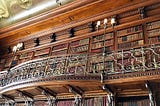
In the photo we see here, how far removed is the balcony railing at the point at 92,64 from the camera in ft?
11.9

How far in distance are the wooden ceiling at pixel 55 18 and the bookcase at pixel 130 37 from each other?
27.4 inches

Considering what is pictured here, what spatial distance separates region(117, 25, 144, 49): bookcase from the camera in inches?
166

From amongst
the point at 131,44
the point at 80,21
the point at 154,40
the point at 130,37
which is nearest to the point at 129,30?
the point at 130,37

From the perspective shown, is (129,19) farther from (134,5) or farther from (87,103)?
(87,103)

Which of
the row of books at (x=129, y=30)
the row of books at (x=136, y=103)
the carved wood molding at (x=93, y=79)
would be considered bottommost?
the row of books at (x=136, y=103)

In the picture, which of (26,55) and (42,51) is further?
(26,55)

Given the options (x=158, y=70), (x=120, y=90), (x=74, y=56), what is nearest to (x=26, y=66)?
(x=74, y=56)

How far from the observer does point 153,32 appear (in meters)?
4.17

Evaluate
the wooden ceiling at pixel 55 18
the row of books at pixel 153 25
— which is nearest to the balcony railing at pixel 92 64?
the row of books at pixel 153 25

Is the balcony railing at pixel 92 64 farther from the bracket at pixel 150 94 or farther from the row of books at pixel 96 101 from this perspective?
the row of books at pixel 96 101

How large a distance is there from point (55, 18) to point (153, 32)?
270cm

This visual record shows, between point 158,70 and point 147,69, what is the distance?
18 centimetres

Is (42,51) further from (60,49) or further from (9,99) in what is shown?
(9,99)

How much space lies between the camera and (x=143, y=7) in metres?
4.54
